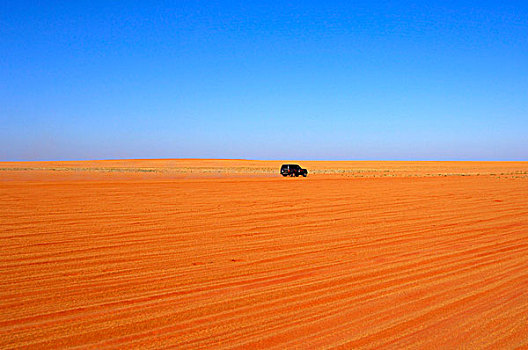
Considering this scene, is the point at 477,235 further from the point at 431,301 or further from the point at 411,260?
the point at 431,301

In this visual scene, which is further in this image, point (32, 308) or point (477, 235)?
point (477, 235)

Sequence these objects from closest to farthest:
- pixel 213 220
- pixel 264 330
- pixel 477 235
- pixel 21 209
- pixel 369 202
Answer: pixel 264 330 → pixel 477 235 → pixel 213 220 → pixel 21 209 → pixel 369 202

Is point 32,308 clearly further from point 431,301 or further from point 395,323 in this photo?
point 431,301

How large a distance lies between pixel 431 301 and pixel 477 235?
4.30m

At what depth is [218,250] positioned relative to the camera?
6891 mm

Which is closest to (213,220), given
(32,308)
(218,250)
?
(218,250)

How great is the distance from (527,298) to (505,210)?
8492 mm

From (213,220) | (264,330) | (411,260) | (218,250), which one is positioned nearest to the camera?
(264,330)

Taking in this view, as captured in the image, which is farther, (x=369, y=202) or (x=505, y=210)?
(x=369, y=202)

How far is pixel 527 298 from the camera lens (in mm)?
4637

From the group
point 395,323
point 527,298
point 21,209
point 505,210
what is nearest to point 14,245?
point 21,209

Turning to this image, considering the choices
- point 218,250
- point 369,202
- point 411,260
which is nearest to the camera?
point 411,260

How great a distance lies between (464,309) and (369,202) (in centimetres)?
993

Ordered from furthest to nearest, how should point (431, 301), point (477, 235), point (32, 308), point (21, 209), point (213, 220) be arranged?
point (21, 209)
point (213, 220)
point (477, 235)
point (431, 301)
point (32, 308)
